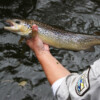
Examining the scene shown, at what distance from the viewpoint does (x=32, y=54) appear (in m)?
3.60

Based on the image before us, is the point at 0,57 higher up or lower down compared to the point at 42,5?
lower down

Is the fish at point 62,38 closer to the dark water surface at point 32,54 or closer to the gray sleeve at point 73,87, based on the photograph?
the dark water surface at point 32,54

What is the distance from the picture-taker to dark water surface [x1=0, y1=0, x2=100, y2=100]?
9.48ft

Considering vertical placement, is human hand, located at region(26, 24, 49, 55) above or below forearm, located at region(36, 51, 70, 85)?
above

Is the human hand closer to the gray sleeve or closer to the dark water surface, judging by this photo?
the dark water surface

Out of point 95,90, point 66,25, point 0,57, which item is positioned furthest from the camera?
point 66,25

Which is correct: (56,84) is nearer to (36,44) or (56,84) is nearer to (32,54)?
(36,44)

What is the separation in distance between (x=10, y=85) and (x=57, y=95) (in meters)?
1.33

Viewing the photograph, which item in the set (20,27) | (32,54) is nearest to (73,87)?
(20,27)

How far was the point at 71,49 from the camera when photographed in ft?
11.6

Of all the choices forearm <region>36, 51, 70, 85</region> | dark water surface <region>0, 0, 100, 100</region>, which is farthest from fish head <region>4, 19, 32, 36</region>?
forearm <region>36, 51, 70, 85</region>

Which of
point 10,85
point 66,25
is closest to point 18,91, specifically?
point 10,85

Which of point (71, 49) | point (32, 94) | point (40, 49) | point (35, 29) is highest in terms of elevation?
point (35, 29)

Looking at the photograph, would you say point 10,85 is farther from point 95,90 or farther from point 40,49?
point 95,90
